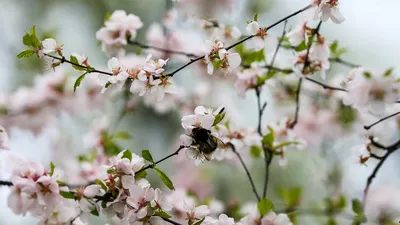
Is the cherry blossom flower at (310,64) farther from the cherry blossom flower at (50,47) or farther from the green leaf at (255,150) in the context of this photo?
the cherry blossom flower at (50,47)

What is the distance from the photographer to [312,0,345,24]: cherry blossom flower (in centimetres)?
48

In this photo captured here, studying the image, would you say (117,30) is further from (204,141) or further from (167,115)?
(167,115)

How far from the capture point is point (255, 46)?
50 cm

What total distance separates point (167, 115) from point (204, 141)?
1550mm

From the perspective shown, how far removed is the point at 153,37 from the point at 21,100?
14.3 inches

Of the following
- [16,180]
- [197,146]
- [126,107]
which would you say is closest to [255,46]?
[197,146]

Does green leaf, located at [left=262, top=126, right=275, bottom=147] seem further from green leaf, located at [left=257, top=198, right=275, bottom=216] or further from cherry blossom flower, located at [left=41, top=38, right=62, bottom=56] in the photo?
cherry blossom flower, located at [left=41, top=38, right=62, bottom=56]

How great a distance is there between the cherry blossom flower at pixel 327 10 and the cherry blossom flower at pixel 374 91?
0.08 meters

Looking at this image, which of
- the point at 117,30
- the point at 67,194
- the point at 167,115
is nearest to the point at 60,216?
the point at 67,194

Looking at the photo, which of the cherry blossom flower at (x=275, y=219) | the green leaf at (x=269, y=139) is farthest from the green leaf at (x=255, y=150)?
the cherry blossom flower at (x=275, y=219)

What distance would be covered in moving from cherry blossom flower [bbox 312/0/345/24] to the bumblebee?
0.52 ft

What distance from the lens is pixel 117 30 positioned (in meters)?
0.64

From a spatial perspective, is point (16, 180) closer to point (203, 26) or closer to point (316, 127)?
point (203, 26)

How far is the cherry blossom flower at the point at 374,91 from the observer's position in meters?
0.42
